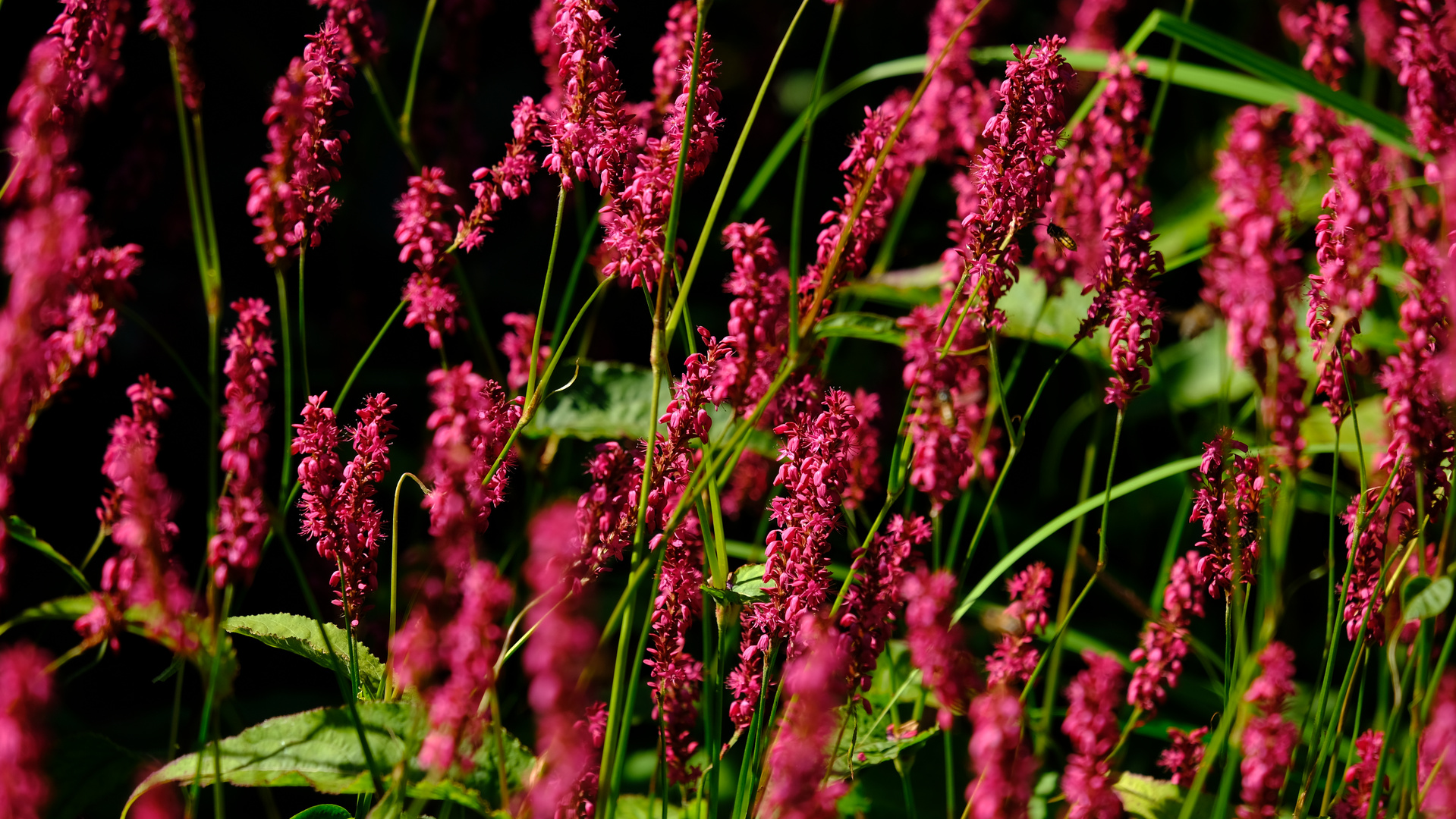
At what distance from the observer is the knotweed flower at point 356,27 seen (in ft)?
4.25

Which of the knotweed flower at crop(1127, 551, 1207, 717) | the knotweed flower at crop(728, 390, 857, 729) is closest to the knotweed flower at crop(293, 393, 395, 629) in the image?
the knotweed flower at crop(728, 390, 857, 729)

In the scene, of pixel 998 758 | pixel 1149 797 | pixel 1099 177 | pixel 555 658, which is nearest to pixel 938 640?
pixel 998 758

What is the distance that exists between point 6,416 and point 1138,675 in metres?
1.16

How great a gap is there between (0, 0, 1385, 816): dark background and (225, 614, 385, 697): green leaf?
0.26m

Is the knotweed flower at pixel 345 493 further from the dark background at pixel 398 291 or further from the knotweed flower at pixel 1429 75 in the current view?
the knotweed flower at pixel 1429 75

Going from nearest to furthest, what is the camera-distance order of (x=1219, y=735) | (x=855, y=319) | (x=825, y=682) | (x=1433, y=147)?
1. (x=825, y=682)
2. (x=1219, y=735)
3. (x=1433, y=147)
4. (x=855, y=319)

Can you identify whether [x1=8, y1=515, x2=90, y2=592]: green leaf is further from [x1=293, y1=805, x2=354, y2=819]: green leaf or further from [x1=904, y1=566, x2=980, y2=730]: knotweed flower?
[x1=904, y1=566, x2=980, y2=730]: knotweed flower

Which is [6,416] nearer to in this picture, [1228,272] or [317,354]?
[1228,272]

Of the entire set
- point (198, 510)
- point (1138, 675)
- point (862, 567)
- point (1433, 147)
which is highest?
point (1433, 147)

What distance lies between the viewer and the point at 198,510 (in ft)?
6.86

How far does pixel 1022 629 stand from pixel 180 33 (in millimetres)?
1045

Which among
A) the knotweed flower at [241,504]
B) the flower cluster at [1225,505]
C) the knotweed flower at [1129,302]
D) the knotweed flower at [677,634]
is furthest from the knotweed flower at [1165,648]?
the knotweed flower at [241,504]

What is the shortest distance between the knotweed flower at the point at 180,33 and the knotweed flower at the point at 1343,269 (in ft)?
3.41

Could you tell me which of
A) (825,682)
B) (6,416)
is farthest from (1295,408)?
(6,416)
